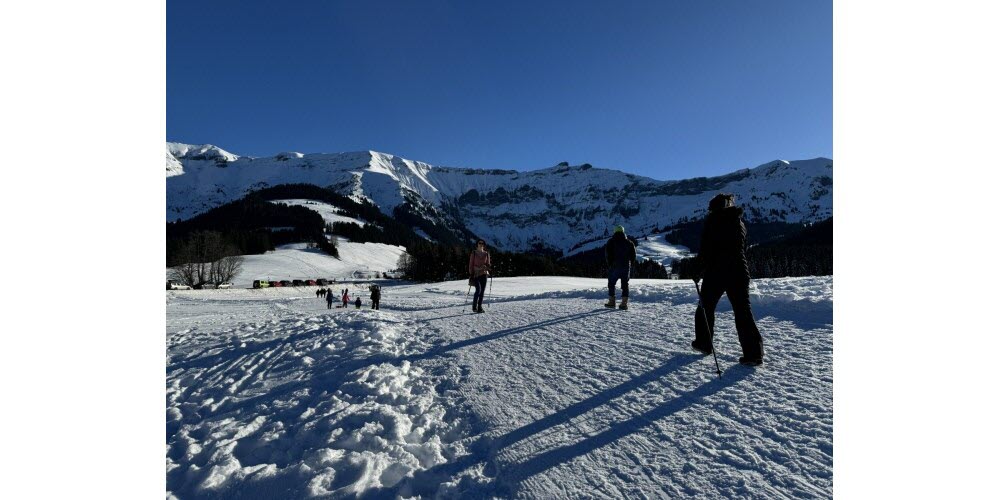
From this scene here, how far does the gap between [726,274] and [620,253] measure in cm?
509

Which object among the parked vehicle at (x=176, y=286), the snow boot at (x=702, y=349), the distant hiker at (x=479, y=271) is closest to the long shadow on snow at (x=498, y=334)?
the distant hiker at (x=479, y=271)

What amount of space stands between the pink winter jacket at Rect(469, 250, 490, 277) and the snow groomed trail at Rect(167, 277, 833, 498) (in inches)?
169

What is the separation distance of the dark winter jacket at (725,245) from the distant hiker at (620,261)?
4672 mm

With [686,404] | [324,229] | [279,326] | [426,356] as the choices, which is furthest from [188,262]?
[324,229]

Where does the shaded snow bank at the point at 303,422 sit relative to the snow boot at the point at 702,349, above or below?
below

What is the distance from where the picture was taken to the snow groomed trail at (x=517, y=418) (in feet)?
9.38

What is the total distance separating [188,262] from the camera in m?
65.6

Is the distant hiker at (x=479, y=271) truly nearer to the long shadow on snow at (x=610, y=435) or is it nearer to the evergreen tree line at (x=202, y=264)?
the long shadow on snow at (x=610, y=435)

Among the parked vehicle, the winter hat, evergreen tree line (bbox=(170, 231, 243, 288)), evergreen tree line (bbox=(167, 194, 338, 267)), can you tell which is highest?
evergreen tree line (bbox=(167, 194, 338, 267))

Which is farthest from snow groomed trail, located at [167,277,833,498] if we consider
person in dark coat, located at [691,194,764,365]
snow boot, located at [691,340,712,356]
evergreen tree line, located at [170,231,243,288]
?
evergreen tree line, located at [170,231,243,288]

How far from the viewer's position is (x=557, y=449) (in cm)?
326

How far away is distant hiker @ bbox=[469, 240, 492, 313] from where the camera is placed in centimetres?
1148

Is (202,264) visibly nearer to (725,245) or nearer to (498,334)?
(498,334)

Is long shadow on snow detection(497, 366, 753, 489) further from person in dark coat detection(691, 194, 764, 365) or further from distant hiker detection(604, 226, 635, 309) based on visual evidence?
distant hiker detection(604, 226, 635, 309)
